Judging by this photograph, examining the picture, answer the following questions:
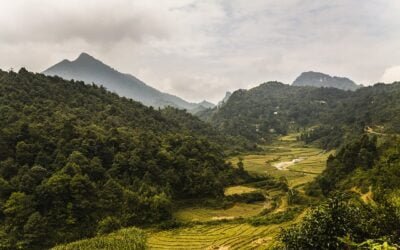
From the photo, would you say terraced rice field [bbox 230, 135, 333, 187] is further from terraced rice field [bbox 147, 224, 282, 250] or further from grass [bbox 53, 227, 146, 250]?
grass [bbox 53, 227, 146, 250]

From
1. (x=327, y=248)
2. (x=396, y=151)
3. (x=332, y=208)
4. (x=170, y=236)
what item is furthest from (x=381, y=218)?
(x=396, y=151)

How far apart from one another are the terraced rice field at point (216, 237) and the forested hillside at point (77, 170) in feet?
18.7

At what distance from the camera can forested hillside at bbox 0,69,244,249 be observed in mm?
43375

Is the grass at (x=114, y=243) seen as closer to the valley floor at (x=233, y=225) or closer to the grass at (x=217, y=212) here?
the valley floor at (x=233, y=225)

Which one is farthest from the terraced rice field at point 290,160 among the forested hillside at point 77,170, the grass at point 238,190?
the forested hillside at point 77,170

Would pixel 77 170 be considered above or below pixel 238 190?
above

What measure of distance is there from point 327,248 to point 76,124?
5113 centimetres

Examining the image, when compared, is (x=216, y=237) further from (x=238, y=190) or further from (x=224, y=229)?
(x=238, y=190)

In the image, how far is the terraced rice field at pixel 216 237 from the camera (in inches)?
1510

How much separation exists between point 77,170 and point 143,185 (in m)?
9.50

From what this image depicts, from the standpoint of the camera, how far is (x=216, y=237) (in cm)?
4147

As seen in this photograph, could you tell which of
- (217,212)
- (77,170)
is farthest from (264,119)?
(77,170)

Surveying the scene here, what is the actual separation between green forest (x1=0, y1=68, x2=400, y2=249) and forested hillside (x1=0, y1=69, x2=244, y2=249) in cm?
15

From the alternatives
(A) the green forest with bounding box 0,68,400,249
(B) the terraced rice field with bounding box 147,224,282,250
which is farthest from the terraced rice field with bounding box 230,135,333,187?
(B) the terraced rice field with bounding box 147,224,282,250
